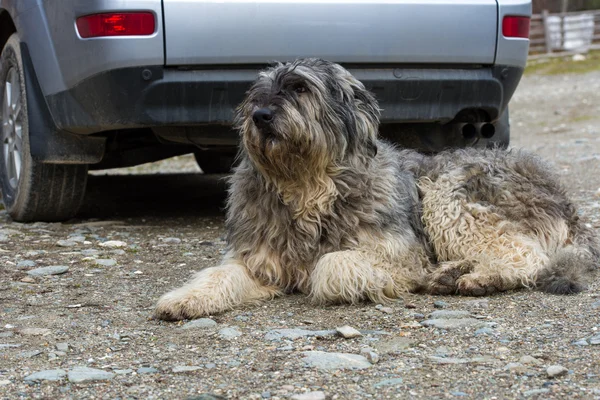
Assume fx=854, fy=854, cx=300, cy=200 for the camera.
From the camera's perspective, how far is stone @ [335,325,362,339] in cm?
390

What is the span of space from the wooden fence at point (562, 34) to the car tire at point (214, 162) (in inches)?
1110

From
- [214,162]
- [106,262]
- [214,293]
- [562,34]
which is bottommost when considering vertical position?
[562,34]

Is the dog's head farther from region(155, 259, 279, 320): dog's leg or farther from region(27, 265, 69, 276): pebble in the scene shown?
region(27, 265, 69, 276): pebble

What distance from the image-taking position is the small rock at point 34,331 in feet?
13.3

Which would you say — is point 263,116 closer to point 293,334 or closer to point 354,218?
point 354,218

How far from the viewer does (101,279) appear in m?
5.21

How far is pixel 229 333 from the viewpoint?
13.1ft

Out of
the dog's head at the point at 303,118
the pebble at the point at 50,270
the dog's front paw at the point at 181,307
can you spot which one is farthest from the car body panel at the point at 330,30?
the dog's front paw at the point at 181,307

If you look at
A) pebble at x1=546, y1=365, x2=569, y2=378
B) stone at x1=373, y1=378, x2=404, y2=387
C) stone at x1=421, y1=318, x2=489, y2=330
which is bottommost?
stone at x1=421, y1=318, x2=489, y2=330

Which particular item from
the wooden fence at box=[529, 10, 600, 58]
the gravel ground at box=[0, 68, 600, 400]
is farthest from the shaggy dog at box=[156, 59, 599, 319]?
the wooden fence at box=[529, 10, 600, 58]

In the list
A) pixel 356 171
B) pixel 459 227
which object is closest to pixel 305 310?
pixel 356 171

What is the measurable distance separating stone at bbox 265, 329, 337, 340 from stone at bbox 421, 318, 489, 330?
0.49 meters

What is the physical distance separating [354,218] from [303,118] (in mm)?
698

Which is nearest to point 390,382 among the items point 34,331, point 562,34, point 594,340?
point 594,340
